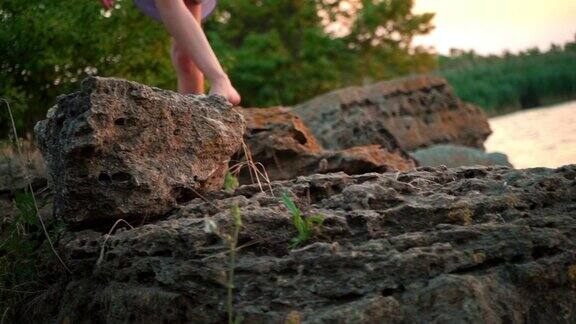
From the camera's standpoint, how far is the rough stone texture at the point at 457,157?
9.52 meters

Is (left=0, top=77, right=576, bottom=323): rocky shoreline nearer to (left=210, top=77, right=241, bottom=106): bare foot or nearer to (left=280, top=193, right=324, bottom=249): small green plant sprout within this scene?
(left=280, top=193, right=324, bottom=249): small green plant sprout

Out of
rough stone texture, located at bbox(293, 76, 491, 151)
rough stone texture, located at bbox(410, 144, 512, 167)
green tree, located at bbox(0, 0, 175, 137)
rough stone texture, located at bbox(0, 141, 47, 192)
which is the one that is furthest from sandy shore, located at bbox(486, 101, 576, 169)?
rough stone texture, located at bbox(0, 141, 47, 192)

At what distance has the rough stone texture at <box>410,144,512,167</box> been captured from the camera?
31.2 ft

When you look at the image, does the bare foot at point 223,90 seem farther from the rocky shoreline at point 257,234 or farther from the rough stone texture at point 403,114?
the rough stone texture at point 403,114

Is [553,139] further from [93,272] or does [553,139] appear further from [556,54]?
[556,54]

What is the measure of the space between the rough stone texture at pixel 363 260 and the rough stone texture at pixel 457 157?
21.0 ft

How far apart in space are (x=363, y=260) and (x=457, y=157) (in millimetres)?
7459

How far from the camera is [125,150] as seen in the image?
124 inches

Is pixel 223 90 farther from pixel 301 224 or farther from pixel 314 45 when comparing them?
pixel 314 45

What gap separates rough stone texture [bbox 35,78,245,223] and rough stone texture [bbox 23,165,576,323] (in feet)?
0.44

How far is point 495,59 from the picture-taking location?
120 feet

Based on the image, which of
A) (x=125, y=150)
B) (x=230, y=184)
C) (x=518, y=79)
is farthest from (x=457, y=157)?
(x=518, y=79)

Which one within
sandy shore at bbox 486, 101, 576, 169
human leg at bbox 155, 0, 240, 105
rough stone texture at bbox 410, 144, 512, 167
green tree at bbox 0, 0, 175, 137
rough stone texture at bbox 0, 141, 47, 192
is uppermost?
human leg at bbox 155, 0, 240, 105

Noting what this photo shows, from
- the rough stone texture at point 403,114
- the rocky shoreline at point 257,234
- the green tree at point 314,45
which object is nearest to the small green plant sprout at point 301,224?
the rocky shoreline at point 257,234
